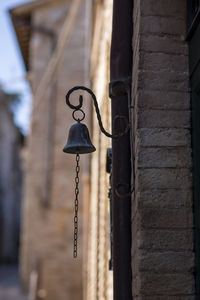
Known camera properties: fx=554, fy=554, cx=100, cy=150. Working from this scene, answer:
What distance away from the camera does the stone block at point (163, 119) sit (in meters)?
2.92

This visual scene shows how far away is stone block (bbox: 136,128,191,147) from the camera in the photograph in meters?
2.90

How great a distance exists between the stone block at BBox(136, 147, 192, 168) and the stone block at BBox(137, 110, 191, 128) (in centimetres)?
12

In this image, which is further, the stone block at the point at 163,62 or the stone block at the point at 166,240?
the stone block at the point at 163,62

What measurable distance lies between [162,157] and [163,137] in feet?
0.35

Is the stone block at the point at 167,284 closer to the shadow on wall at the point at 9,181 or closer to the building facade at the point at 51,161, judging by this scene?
the building facade at the point at 51,161

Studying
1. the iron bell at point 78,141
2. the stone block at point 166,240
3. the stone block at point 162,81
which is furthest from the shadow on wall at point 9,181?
the stone block at point 166,240

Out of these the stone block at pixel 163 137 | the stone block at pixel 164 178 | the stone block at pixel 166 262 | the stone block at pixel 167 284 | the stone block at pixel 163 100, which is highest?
the stone block at pixel 163 100

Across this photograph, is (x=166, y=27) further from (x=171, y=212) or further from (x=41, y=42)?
(x=41, y=42)

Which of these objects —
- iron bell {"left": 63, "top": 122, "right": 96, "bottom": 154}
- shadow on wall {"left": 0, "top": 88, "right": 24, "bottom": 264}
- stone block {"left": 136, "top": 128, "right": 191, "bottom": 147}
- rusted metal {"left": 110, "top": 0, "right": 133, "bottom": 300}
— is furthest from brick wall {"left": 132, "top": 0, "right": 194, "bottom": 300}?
shadow on wall {"left": 0, "top": 88, "right": 24, "bottom": 264}

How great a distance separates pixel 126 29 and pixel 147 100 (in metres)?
0.69

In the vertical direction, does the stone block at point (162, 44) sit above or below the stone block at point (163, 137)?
above

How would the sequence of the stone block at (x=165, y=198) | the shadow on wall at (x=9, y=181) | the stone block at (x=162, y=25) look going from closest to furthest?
the stone block at (x=165, y=198) < the stone block at (x=162, y=25) < the shadow on wall at (x=9, y=181)

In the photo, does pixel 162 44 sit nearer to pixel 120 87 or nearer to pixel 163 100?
pixel 163 100

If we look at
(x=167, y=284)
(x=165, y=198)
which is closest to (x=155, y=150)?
(x=165, y=198)
